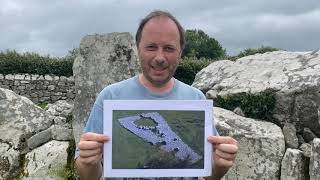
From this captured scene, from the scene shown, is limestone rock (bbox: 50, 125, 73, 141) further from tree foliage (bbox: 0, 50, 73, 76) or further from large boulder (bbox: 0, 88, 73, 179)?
tree foliage (bbox: 0, 50, 73, 76)

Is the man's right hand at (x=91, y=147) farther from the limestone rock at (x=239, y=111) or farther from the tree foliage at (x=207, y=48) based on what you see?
the tree foliage at (x=207, y=48)

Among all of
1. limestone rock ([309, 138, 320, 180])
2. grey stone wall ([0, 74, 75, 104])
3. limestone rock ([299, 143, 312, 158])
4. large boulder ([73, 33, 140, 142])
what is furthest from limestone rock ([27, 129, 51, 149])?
→ grey stone wall ([0, 74, 75, 104])

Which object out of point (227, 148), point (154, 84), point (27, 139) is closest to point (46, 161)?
point (27, 139)

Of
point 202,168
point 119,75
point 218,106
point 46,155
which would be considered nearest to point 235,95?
point 218,106

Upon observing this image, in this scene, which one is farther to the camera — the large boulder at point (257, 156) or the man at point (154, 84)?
the large boulder at point (257, 156)

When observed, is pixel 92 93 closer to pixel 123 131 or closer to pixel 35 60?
pixel 123 131

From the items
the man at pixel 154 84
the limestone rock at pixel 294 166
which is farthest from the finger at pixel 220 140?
the limestone rock at pixel 294 166

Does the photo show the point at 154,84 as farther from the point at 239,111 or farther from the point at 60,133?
the point at 60,133

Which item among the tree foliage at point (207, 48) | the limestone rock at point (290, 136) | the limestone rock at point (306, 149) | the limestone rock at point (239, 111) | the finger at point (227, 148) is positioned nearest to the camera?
the finger at point (227, 148)
